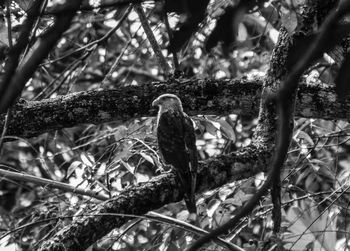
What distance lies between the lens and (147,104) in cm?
421

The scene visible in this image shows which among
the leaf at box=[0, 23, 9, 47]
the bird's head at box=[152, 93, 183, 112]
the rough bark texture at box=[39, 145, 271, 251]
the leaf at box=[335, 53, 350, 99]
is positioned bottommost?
the rough bark texture at box=[39, 145, 271, 251]

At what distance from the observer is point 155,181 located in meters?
3.61

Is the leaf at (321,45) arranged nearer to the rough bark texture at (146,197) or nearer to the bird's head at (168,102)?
the rough bark texture at (146,197)

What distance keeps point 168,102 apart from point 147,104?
2.16 feet

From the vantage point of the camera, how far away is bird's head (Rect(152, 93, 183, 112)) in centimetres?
423

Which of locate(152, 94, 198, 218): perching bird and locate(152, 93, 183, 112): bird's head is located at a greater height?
locate(152, 93, 183, 112): bird's head

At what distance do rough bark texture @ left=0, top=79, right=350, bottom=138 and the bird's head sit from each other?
35mm

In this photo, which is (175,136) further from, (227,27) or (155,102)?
(227,27)

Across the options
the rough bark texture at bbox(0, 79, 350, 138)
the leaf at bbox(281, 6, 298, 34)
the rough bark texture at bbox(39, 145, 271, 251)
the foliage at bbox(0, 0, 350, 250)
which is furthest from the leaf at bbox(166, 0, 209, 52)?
the rough bark texture at bbox(0, 79, 350, 138)

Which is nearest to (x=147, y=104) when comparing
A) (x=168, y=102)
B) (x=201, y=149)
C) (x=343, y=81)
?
(x=168, y=102)

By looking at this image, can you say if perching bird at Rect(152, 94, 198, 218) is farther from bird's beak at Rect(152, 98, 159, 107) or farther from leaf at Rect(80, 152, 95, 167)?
leaf at Rect(80, 152, 95, 167)

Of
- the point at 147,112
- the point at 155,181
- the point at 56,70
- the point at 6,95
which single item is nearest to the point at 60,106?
the point at 147,112

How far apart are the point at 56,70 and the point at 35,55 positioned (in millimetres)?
8497

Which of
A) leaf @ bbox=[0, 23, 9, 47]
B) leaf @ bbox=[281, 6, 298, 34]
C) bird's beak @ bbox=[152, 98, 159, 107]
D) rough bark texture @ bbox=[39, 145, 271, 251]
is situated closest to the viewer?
leaf @ bbox=[281, 6, 298, 34]
